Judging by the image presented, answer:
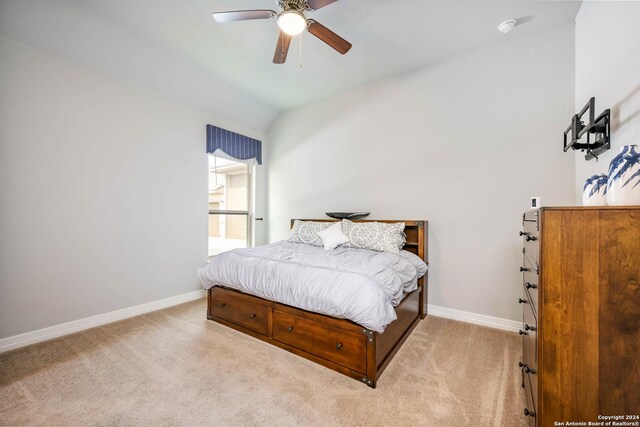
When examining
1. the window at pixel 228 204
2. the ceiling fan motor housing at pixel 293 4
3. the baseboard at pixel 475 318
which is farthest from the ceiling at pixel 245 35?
the baseboard at pixel 475 318

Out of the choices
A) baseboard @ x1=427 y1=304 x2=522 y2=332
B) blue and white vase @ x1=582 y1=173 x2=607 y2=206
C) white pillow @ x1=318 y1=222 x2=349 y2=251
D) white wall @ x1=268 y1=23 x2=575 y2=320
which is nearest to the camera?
blue and white vase @ x1=582 y1=173 x2=607 y2=206

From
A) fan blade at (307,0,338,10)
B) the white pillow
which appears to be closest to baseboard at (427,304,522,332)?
the white pillow

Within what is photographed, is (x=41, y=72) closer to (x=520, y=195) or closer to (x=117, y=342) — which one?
(x=117, y=342)

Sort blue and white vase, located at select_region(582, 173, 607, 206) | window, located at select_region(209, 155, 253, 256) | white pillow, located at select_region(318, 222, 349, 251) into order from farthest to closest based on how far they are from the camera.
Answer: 1. window, located at select_region(209, 155, 253, 256)
2. white pillow, located at select_region(318, 222, 349, 251)
3. blue and white vase, located at select_region(582, 173, 607, 206)

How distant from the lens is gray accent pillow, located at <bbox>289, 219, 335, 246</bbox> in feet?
10.6

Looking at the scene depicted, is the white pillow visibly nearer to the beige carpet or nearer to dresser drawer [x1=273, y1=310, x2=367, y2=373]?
dresser drawer [x1=273, y1=310, x2=367, y2=373]

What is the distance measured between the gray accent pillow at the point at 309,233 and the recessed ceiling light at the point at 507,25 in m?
2.61

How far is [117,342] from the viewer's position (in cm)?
230

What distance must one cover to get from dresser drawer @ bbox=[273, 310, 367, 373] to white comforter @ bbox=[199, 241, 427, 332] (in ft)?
0.49

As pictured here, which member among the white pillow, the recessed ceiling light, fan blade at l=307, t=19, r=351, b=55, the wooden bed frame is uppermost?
the recessed ceiling light

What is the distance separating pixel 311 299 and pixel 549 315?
54.4 inches

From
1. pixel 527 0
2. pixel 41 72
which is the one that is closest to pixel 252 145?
pixel 41 72

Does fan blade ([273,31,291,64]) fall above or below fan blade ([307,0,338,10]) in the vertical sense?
below

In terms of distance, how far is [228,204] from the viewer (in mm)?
4223
